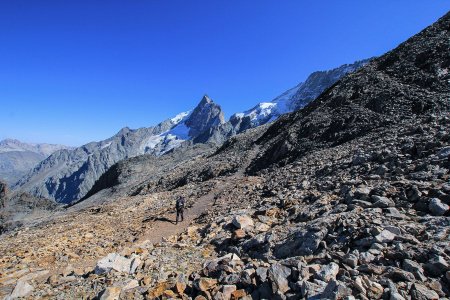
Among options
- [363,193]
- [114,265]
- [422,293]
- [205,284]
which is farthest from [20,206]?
[422,293]

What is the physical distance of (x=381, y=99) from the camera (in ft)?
120

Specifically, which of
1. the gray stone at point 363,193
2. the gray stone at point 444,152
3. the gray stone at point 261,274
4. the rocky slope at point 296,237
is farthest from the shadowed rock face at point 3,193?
the gray stone at point 444,152

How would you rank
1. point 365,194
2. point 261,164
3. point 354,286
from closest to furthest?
point 354,286
point 365,194
point 261,164

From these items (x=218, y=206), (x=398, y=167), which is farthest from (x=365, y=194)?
(x=218, y=206)

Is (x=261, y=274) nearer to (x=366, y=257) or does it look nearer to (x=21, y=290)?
(x=366, y=257)

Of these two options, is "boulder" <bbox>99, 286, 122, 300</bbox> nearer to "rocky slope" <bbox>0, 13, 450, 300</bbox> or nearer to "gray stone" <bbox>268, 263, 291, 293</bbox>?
"rocky slope" <bbox>0, 13, 450, 300</bbox>

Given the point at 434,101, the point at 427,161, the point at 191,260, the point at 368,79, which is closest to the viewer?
the point at 191,260

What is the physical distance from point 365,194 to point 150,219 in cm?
1612

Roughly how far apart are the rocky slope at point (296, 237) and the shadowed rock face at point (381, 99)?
375mm

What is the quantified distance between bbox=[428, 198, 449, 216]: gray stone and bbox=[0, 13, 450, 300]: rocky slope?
0.04m

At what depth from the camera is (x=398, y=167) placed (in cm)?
1767

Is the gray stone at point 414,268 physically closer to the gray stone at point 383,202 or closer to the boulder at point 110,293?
the gray stone at point 383,202

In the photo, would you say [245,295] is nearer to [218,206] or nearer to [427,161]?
[427,161]

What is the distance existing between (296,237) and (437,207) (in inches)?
196
